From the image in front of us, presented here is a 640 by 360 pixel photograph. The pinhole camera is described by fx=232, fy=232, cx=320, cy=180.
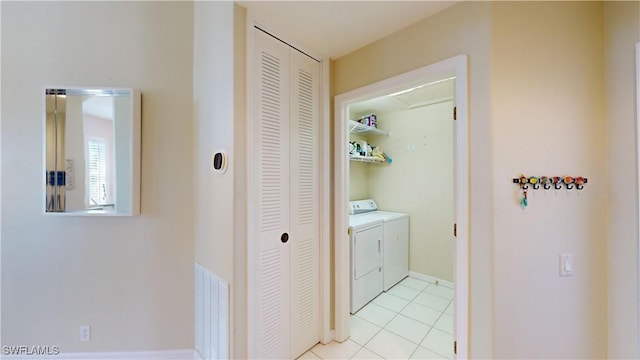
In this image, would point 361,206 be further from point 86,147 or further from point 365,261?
point 86,147

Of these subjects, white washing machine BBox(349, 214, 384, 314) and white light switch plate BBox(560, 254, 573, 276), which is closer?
white light switch plate BBox(560, 254, 573, 276)

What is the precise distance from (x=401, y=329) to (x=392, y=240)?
1064mm

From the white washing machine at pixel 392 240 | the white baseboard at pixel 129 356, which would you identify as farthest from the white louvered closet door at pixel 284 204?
the white washing machine at pixel 392 240

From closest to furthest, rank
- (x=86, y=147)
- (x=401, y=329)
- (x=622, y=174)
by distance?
(x=622, y=174) → (x=86, y=147) → (x=401, y=329)

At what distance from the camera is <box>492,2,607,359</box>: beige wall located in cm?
124

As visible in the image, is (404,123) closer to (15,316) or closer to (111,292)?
(111,292)

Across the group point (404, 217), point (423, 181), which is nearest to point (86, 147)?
point (404, 217)

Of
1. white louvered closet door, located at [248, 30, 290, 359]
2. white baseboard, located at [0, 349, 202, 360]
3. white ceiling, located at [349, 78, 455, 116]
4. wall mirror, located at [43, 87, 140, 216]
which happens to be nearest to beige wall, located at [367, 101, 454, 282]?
white ceiling, located at [349, 78, 455, 116]

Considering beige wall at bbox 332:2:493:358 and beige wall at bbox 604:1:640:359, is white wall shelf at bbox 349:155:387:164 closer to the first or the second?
beige wall at bbox 332:2:493:358

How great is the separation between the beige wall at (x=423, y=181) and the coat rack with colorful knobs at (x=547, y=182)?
177cm

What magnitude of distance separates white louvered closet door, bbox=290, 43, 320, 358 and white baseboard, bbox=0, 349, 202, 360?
32.0 inches

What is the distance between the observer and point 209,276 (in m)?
1.55

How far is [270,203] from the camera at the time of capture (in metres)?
1.55

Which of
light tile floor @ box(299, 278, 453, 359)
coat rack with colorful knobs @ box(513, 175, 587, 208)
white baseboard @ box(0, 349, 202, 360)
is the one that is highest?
coat rack with colorful knobs @ box(513, 175, 587, 208)
